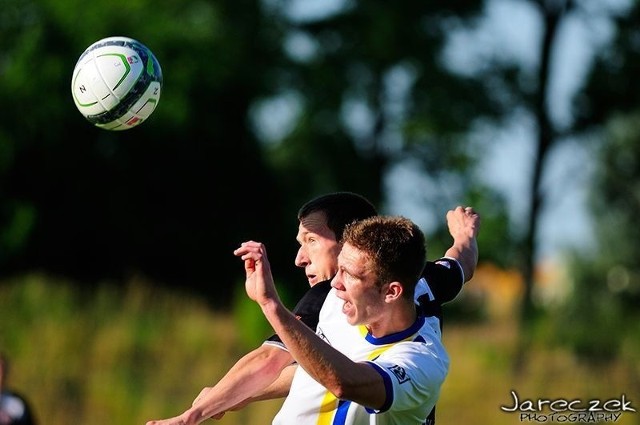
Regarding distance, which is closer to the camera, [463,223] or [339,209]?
[339,209]

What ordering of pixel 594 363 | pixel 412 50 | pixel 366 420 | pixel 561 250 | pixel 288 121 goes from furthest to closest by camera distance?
pixel 561 250
pixel 288 121
pixel 412 50
pixel 594 363
pixel 366 420

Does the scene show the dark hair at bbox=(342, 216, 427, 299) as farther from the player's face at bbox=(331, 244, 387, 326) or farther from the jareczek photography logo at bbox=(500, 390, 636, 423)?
the jareczek photography logo at bbox=(500, 390, 636, 423)

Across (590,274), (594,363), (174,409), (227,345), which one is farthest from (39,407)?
(590,274)

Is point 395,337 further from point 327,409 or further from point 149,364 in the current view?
point 149,364

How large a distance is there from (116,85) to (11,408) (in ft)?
14.0

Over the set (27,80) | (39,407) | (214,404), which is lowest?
(214,404)

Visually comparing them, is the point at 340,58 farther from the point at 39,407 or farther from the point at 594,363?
the point at 39,407

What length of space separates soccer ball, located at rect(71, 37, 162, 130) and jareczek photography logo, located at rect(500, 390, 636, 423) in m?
8.52

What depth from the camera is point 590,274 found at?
1393 inches

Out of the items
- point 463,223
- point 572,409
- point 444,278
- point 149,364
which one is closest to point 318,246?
point 444,278

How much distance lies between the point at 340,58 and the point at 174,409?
18.0 meters

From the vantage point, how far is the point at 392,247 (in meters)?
4.99

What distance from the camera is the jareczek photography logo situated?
14500 millimetres

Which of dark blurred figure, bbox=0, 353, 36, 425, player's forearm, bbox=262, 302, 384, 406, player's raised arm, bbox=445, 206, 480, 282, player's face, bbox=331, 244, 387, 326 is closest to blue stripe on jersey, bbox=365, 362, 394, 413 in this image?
player's forearm, bbox=262, 302, 384, 406
